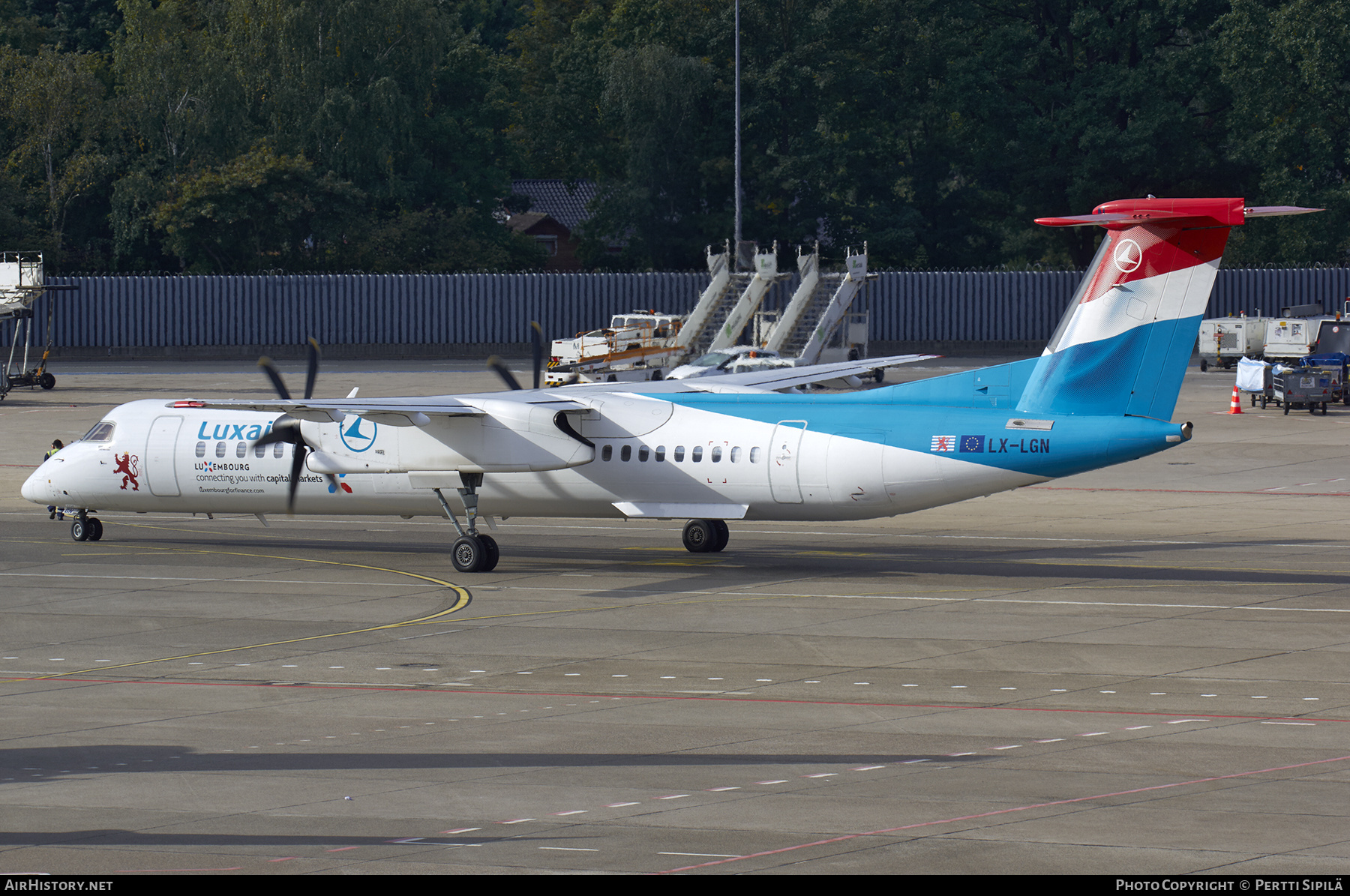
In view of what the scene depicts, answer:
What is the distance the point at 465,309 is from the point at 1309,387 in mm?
43819

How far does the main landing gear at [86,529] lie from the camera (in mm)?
32906

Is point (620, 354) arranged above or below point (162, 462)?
above

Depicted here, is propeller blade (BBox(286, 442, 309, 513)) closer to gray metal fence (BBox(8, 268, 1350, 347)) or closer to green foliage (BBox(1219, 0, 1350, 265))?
gray metal fence (BBox(8, 268, 1350, 347))

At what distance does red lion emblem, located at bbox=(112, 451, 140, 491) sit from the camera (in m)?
31.4

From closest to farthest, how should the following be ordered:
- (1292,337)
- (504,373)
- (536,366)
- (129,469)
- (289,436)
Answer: (289,436), (129,469), (504,373), (536,366), (1292,337)

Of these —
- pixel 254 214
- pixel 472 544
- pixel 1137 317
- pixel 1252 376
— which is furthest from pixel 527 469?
pixel 254 214

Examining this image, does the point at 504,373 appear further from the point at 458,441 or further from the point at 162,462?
the point at 162,462

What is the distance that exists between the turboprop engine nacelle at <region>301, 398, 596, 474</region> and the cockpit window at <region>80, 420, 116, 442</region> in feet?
17.3

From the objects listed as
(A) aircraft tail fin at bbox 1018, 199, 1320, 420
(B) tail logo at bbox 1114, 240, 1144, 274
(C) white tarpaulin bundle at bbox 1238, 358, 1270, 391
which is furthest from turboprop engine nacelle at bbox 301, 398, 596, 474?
(C) white tarpaulin bundle at bbox 1238, 358, 1270, 391

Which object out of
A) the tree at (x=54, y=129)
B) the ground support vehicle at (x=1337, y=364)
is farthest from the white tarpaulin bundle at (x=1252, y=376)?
the tree at (x=54, y=129)

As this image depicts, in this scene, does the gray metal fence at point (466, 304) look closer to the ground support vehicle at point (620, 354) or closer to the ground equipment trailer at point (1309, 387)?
the ground support vehicle at point (620, 354)

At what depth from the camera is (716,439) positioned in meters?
27.8
